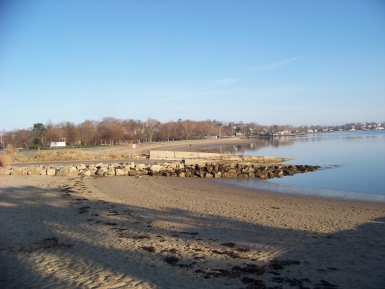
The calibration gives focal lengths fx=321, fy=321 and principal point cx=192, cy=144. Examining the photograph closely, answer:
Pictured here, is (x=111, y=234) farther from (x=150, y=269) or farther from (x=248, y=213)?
(x=248, y=213)

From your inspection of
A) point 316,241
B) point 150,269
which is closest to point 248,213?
point 316,241

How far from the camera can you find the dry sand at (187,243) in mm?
5699

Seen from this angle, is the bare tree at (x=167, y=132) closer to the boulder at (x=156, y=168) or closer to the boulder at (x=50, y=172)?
the boulder at (x=156, y=168)

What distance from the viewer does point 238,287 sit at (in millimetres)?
5324

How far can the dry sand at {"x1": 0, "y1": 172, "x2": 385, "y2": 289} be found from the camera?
5.70m

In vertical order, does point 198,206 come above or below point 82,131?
below

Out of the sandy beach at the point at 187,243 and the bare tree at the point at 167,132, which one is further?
the bare tree at the point at 167,132

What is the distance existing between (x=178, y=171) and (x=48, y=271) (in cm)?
2103

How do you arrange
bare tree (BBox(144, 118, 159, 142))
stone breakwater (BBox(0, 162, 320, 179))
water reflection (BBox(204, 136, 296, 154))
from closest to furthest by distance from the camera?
stone breakwater (BBox(0, 162, 320, 179))
water reflection (BBox(204, 136, 296, 154))
bare tree (BBox(144, 118, 159, 142))

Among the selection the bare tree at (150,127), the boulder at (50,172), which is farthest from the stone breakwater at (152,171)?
the bare tree at (150,127)

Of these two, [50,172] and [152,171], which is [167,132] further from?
[50,172]

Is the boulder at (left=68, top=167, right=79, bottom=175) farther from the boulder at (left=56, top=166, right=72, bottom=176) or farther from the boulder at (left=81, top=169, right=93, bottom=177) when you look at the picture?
the boulder at (left=81, top=169, right=93, bottom=177)

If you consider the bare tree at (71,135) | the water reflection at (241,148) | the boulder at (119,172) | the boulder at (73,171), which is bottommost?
the water reflection at (241,148)

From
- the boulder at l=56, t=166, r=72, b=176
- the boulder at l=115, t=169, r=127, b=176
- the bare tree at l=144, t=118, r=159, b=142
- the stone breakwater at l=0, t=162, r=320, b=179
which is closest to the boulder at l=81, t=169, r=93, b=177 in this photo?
the stone breakwater at l=0, t=162, r=320, b=179
